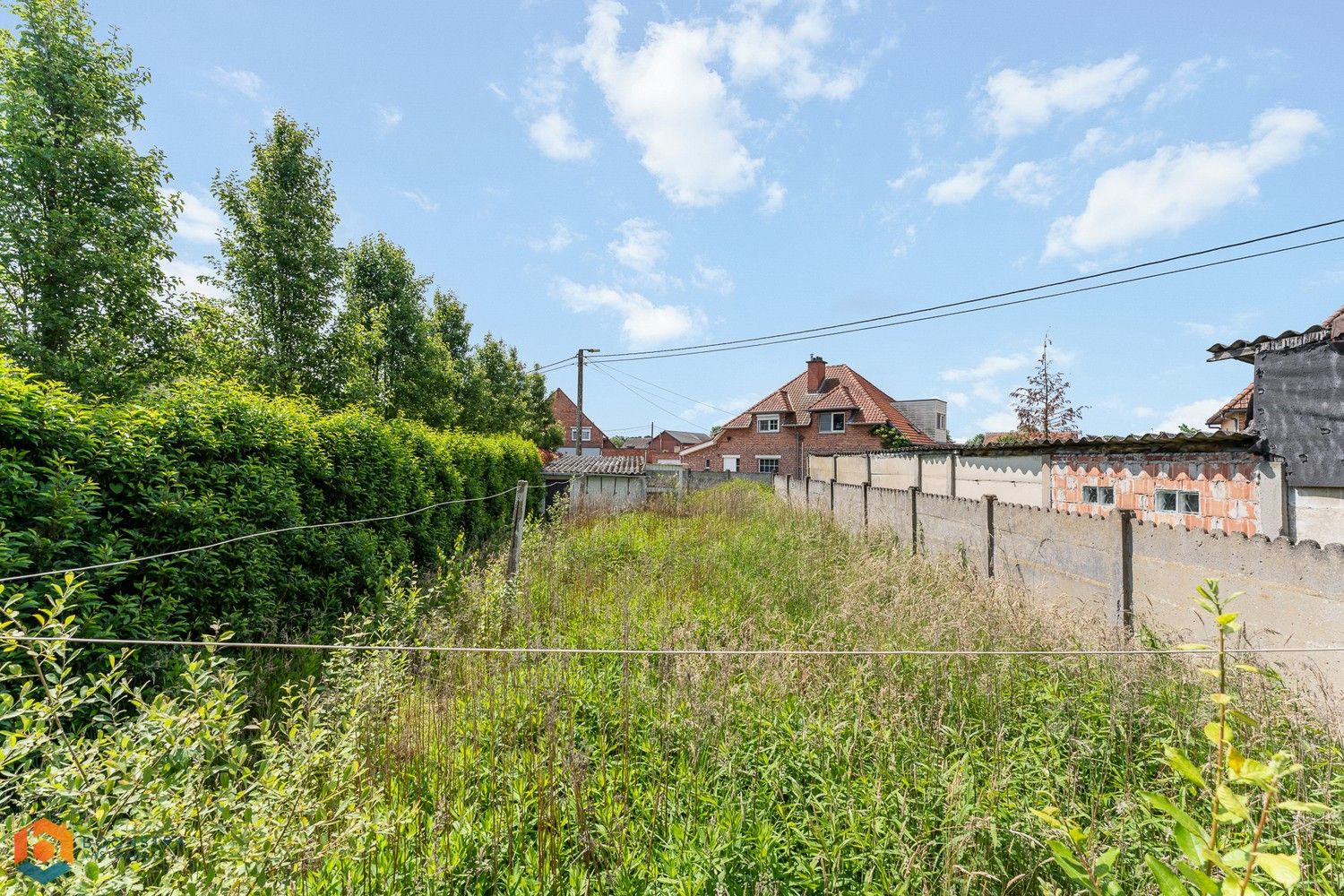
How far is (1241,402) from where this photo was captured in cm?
1063

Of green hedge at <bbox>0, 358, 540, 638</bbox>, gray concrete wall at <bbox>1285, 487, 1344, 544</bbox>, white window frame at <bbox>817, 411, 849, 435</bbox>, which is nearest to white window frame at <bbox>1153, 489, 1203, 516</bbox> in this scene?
gray concrete wall at <bbox>1285, 487, 1344, 544</bbox>

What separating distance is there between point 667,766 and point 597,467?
58.4 feet

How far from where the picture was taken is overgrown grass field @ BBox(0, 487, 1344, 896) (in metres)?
1.82

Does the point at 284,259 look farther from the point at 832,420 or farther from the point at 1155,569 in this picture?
the point at 832,420

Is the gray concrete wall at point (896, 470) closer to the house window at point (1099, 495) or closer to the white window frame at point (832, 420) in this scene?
the house window at point (1099, 495)

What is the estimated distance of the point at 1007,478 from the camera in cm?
908

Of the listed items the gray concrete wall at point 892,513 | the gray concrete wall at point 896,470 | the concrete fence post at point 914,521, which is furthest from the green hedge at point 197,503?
the gray concrete wall at point 896,470

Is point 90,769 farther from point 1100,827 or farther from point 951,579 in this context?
point 951,579

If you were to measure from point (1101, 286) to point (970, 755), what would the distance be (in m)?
12.3

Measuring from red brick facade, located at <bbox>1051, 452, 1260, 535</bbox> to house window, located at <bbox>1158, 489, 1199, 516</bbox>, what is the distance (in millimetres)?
31

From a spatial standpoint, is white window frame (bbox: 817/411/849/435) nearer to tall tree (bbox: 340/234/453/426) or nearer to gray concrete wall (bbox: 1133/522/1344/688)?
tall tree (bbox: 340/234/453/426)

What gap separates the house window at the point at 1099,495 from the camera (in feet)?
23.5

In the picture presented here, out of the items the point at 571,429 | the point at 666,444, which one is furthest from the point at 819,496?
the point at 666,444

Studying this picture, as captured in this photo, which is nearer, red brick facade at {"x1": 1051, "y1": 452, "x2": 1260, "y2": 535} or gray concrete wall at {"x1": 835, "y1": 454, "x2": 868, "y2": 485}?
red brick facade at {"x1": 1051, "y1": 452, "x2": 1260, "y2": 535}
